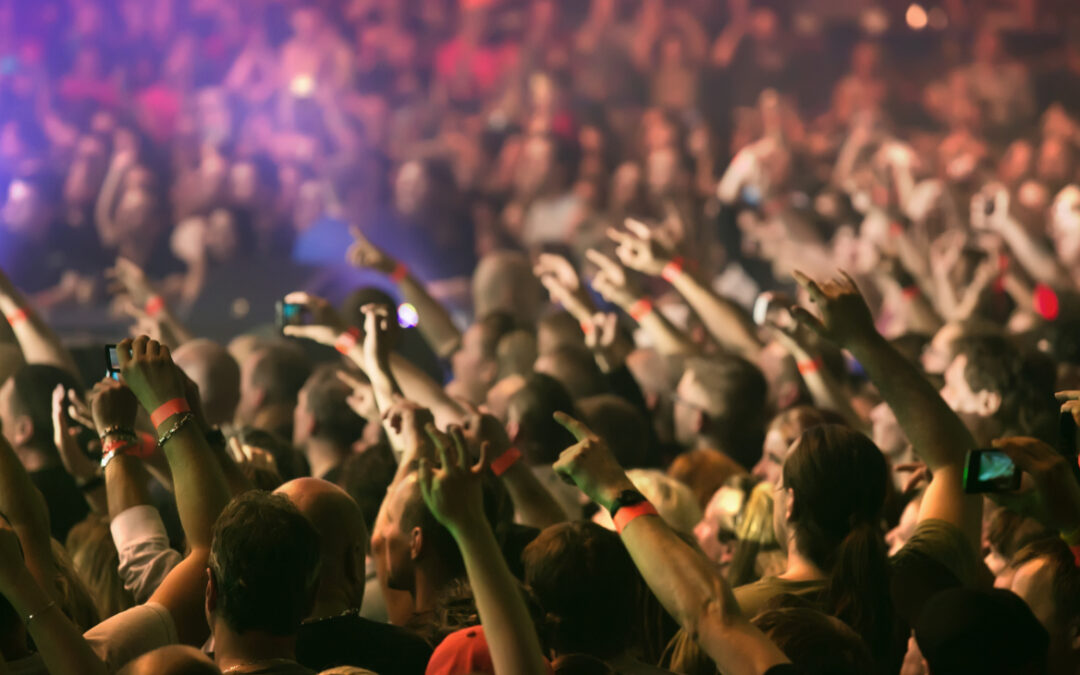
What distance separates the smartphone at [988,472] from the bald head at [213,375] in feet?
8.28

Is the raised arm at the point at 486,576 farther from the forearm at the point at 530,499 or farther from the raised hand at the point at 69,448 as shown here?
the raised hand at the point at 69,448

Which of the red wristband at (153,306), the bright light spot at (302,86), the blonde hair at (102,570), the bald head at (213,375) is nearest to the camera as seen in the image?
the blonde hair at (102,570)

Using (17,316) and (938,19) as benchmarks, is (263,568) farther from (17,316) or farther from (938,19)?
(938,19)

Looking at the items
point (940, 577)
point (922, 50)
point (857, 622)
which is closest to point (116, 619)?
point (857, 622)

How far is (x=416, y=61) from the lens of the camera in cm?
1148

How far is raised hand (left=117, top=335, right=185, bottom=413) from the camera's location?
2027 mm

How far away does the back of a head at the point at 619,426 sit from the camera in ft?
10.9

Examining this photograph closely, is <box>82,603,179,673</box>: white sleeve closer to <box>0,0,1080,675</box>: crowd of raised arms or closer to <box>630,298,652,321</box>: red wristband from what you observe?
<box>0,0,1080,675</box>: crowd of raised arms

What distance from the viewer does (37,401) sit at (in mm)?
3088

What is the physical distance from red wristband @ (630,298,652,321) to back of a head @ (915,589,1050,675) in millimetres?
2439

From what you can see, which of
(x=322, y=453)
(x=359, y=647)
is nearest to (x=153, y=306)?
(x=322, y=453)

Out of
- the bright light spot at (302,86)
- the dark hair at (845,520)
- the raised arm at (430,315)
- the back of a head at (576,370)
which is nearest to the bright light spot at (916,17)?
the bright light spot at (302,86)

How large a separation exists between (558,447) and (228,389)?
123 centimetres

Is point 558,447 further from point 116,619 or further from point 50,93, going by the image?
point 50,93
